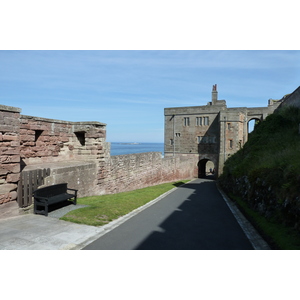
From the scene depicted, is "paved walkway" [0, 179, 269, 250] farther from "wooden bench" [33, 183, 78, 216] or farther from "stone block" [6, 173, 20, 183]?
"stone block" [6, 173, 20, 183]

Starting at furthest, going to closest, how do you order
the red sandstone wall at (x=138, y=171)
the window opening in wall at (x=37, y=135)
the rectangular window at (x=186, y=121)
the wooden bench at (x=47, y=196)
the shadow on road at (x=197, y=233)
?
1. the rectangular window at (x=186, y=121)
2. the red sandstone wall at (x=138, y=171)
3. the window opening in wall at (x=37, y=135)
4. the wooden bench at (x=47, y=196)
5. the shadow on road at (x=197, y=233)

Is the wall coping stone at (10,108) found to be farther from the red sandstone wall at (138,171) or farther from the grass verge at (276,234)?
the grass verge at (276,234)

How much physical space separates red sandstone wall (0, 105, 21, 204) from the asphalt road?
3863 millimetres

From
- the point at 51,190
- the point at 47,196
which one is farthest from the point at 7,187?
the point at 51,190

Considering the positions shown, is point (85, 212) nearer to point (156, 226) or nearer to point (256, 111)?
point (156, 226)

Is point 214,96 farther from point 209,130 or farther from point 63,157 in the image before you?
point 63,157

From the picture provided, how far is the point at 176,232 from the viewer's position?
7.58m

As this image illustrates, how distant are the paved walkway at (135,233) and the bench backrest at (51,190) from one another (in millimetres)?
737

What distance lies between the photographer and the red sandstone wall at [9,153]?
27.0 feet

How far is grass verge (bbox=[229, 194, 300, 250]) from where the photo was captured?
6.10m

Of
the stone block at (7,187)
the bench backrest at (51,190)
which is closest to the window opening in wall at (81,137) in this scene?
the bench backrest at (51,190)

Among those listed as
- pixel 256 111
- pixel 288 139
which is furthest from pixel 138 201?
pixel 256 111

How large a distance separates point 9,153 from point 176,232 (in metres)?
6.12

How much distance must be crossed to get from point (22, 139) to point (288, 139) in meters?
14.2
